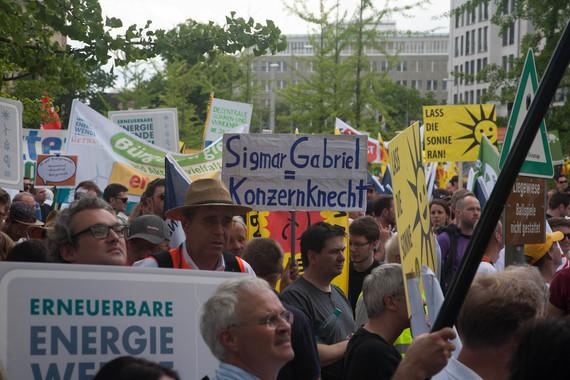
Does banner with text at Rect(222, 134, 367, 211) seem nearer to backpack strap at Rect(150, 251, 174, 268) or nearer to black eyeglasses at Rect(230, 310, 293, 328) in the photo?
backpack strap at Rect(150, 251, 174, 268)

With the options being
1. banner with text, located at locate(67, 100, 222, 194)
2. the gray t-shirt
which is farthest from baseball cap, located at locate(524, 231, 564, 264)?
banner with text, located at locate(67, 100, 222, 194)

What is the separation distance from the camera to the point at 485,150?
10.1 m

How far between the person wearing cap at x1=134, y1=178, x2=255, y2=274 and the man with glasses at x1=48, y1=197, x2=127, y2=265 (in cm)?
62

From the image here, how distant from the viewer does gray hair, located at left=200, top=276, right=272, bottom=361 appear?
3918mm

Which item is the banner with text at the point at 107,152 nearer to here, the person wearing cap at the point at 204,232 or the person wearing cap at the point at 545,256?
the person wearing cap at the point at 545,256

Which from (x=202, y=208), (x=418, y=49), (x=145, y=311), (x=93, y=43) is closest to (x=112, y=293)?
(x=145, y=311)

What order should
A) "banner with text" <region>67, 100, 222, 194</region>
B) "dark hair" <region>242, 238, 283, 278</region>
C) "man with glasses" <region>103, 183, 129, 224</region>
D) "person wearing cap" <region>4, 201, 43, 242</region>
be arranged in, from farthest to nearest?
"banner with text" <region>67, 100, 222, 194</region>, "man with glasses" <region>103, 183, 129, 224</region>, "person wearing cap" <region>4, 201, 43, 242</region>, "dark hair" <region>242, 238, 283, 278</region>

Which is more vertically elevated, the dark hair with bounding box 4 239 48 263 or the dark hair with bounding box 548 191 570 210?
the dark hair with bounding box 4 239 48 263

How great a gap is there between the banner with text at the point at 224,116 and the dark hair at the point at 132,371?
48.7 feet

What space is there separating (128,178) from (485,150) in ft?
13.7

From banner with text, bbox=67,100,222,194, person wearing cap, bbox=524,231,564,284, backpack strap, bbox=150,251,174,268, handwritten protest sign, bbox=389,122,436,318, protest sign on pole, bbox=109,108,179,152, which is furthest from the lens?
protest sign on pole, bbox=109,108,179,152

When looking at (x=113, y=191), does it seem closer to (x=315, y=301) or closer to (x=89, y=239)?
(x=315, y=301)

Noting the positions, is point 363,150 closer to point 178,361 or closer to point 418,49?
point 178,361

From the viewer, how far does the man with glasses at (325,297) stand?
629cm
